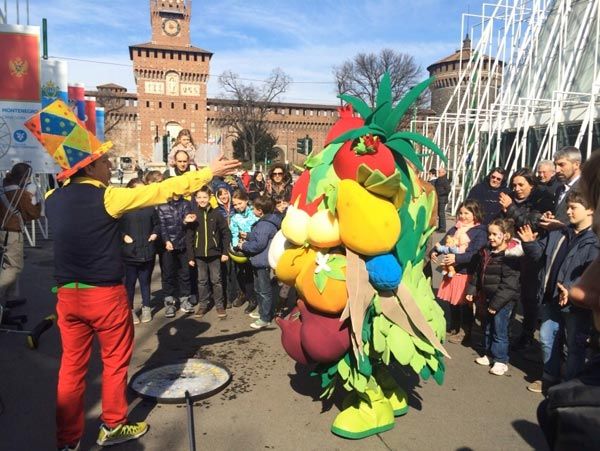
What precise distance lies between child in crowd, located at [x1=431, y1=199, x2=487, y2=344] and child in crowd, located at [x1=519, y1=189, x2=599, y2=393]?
77 cm

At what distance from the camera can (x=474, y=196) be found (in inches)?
239

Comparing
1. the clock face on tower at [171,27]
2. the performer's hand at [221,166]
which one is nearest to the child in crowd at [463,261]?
the performer's hand at [221,166]

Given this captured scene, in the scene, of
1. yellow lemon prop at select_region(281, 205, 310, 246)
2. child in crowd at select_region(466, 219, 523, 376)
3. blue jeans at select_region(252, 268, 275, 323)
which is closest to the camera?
yellow lemon prop at select_region(281, 205, 310, 246)

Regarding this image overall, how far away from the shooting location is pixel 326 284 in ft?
9.75

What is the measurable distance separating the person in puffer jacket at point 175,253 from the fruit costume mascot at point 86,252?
2.91m

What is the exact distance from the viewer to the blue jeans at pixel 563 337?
143 inches

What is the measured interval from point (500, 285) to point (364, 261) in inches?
81.5

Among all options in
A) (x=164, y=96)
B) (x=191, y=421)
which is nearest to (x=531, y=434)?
(x=191, y=421)

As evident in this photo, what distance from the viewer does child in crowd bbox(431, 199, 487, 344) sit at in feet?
16.3

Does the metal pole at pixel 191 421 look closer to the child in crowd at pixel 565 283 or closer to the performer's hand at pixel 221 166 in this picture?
the performer's hand at pixel 221 166

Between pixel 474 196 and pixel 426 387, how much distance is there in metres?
2.84

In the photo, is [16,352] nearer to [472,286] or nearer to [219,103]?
[472,286]

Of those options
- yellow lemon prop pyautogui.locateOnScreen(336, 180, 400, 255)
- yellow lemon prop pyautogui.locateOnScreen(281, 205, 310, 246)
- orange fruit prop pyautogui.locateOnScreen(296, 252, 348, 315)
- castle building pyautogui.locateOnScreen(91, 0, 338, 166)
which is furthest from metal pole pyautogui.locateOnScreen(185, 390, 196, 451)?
castle building pyautogui.locateOnScreen(91, 0, 338, 166)

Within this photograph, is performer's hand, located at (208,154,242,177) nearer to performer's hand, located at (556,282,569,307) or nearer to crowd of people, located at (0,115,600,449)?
crowd of people, located at (0,115,600,449)
